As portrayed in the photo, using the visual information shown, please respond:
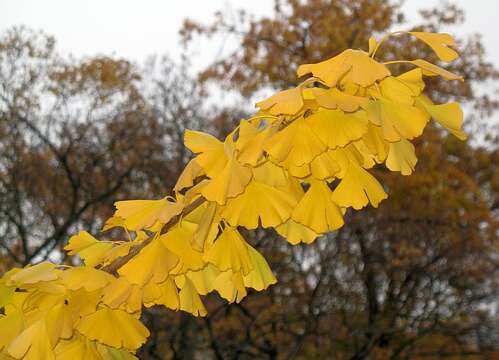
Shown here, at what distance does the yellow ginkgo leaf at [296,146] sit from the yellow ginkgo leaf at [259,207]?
0.06 meters

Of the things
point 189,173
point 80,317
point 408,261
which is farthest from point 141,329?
point 408,261

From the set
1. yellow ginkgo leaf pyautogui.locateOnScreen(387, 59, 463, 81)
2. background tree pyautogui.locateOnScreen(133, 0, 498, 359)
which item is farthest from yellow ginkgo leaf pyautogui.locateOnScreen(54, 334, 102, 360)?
background tree pyautogui.locateOnScreen(133, 0, 498, 359)

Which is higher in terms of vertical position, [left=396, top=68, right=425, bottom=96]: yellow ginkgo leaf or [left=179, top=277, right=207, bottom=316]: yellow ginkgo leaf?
[left=396, top=68, right=425, bottom=96]: yellow ginkgo leaf

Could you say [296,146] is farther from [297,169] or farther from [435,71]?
[435,71]

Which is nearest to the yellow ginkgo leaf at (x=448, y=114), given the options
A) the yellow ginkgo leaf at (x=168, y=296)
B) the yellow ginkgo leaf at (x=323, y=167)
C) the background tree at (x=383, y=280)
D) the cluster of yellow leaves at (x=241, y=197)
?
the cluster of yellow leaves at (x=241, y=197)

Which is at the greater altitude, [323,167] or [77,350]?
[323,167]

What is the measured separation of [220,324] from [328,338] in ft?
6.16

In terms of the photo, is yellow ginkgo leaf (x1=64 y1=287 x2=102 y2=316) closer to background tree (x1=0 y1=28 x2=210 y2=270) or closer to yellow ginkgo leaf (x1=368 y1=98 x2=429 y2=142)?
yellow ginkgo leaf (x1=368 y1=98 x2=429 y2=142)

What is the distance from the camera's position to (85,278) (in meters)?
0.67

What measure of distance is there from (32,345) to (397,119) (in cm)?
43

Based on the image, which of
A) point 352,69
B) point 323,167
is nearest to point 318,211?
point 323,167

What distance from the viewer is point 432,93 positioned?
38.9ft

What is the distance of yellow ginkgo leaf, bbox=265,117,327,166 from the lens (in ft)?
1.98

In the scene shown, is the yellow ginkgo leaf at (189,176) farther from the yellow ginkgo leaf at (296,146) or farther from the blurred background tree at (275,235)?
the blurred background tree at (275,235)
